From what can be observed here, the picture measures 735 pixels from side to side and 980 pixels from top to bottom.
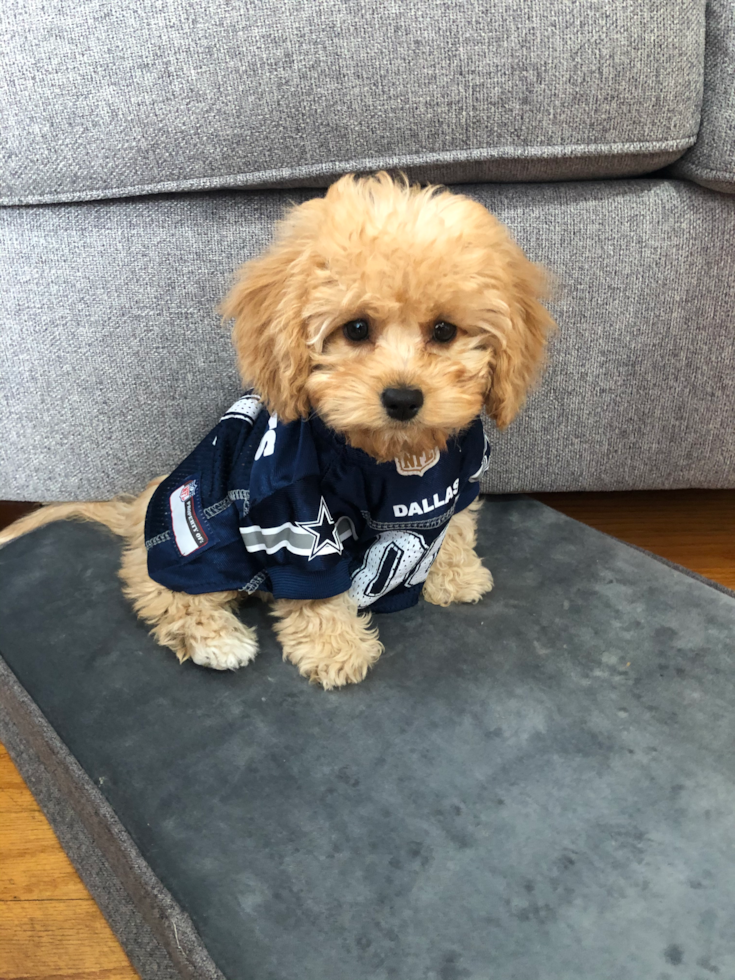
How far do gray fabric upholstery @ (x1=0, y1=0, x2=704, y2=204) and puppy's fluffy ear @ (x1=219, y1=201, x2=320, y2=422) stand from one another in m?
0.29

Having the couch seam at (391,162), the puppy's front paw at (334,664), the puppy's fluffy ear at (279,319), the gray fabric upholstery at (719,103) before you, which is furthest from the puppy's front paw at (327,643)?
the gray fabric upholstery at (719,103)

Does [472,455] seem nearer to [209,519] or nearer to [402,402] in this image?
[402,402]

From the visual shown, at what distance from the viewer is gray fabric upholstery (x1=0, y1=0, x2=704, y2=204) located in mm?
1080

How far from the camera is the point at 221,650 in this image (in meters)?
1.08

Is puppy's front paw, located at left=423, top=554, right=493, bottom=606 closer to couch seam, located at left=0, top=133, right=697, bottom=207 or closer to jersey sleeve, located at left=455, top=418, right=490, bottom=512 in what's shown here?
jersey sleeve, located at left=455, top=418, right=490, bottom=512

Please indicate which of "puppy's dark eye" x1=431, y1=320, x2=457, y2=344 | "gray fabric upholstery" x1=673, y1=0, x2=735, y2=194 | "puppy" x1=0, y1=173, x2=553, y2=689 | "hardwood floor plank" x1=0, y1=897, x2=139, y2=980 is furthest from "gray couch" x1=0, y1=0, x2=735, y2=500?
"hardwood floor plank" x1=0, y1=897, x2=139, y2=980

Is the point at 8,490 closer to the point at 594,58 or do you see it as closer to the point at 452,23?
the point at 452,23

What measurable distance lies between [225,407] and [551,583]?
67 cm

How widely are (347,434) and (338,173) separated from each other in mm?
493

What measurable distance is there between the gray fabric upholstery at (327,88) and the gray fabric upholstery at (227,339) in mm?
71

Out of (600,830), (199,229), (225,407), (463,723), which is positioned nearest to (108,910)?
(463,723)

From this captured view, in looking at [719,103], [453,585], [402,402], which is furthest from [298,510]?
[719,103]

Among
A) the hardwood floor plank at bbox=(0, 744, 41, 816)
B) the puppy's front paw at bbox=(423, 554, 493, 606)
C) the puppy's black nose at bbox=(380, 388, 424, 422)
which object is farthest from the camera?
the puppy's front paw at bbox=(423, 554, 493, 606)

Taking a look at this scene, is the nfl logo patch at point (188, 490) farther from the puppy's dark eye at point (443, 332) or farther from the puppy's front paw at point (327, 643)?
the puppy's dark eye at point (443, 332)
